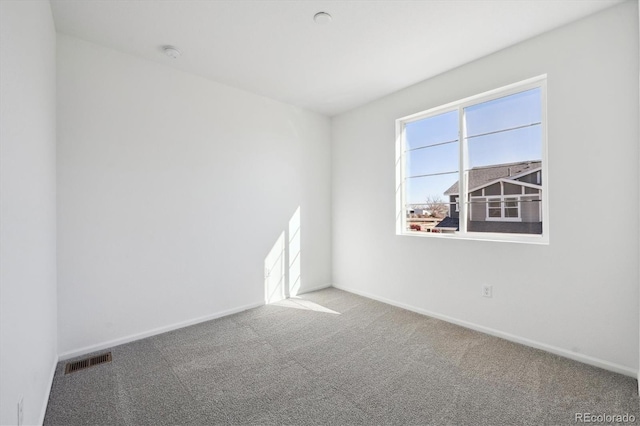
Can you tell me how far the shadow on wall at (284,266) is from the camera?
373 centimetres

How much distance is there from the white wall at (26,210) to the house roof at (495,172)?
3.39 meters

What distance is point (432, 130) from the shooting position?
3375 mm

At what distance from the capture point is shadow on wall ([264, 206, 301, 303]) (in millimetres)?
3734

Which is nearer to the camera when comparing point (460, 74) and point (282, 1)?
point (282, 1)

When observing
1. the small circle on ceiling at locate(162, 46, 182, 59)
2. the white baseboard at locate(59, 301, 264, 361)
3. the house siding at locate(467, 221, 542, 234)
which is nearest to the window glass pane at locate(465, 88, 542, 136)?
the house siding at locate(467, 221, 542, 234)

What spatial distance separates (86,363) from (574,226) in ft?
13.1

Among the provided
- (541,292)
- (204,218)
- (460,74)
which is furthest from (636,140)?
(204,218)

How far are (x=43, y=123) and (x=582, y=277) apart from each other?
398 cm

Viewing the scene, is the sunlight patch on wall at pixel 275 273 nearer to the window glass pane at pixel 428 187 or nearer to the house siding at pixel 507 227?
the window glass pane at pixel 428 187

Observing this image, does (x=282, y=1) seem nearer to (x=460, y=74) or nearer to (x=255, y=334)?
(x=460, y=74)

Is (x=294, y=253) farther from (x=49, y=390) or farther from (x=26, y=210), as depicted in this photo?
(x=26, y=210)

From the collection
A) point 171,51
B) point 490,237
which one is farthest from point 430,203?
point 171,51

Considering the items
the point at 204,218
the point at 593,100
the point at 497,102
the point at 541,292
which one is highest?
the point at 497,102

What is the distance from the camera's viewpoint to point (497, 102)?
9.29ft
